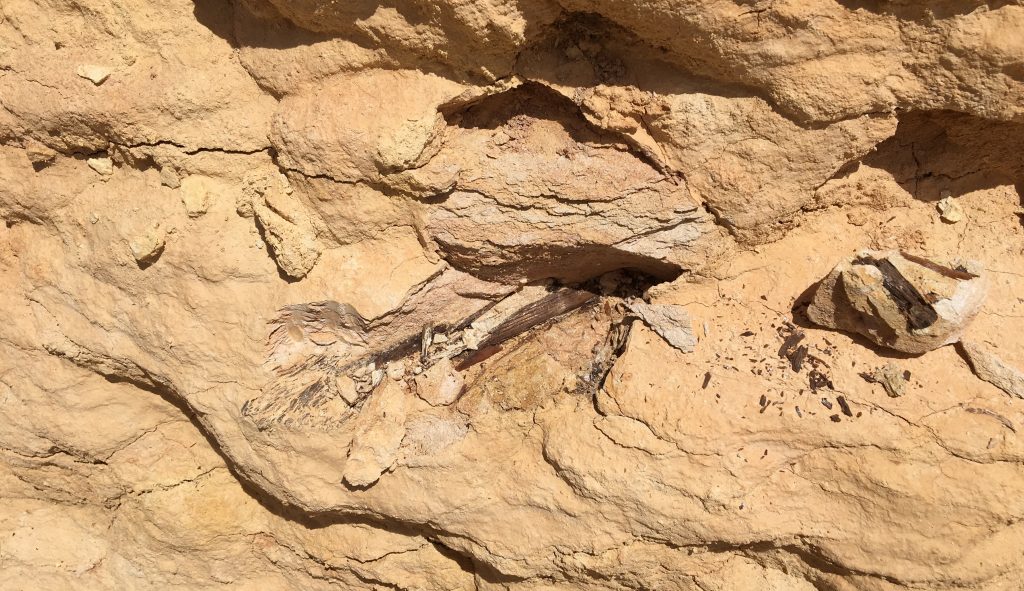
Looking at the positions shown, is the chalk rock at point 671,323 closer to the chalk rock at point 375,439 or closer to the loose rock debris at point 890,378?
the loose rock debris at point 890,378

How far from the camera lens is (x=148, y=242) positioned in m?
1.96

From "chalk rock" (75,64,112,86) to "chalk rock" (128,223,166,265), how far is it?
1.41ft

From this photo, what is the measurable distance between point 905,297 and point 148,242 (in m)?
2.23

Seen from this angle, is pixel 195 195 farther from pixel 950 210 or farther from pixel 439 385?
pixel 950 210

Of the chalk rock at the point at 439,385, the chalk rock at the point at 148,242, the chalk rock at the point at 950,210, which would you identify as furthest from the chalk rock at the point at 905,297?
the chalk rock at the point at 148,242

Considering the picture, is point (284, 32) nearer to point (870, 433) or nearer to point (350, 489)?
point (350, 489)

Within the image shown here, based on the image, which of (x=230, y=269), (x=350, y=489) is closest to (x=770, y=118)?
(x=230, y=269)

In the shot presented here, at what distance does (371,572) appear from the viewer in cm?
255

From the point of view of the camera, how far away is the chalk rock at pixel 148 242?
1962 millimetres

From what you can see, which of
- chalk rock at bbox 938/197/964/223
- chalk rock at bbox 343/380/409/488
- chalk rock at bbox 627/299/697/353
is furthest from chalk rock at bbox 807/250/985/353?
chalk rock at bbox 343/380/409/488

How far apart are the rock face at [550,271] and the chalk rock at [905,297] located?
0.04ft

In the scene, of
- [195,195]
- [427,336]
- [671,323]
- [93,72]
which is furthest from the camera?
[427,336]

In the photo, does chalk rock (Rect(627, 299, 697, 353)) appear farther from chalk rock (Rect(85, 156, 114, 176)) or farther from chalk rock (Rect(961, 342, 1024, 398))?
chalk rock (Rect(85, 156, 114, 176))

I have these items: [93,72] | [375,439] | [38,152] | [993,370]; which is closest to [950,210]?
[993,370]
